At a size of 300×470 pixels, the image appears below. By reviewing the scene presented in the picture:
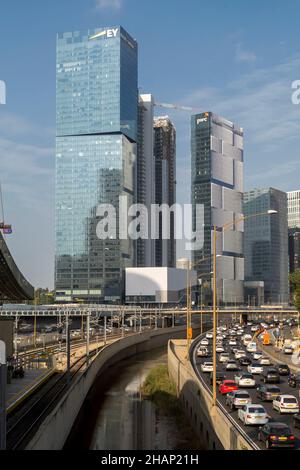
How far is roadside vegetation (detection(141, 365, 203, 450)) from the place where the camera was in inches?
1691

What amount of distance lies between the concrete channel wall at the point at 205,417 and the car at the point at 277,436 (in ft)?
4.88

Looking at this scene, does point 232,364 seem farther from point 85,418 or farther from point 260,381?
point 85,418

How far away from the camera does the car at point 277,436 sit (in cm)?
2967

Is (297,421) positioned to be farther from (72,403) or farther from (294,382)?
(294,382)

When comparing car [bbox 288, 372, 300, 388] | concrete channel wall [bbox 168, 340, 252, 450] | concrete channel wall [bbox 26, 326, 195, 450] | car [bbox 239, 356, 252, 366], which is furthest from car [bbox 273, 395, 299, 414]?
car [bbox 239, 356, 252, 366]

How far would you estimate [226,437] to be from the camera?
3114 cm

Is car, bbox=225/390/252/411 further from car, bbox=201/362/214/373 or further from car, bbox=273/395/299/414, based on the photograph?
car, bbox=201/362/214/373

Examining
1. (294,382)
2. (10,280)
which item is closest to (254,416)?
(294,382)

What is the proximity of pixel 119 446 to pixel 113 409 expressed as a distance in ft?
61.1

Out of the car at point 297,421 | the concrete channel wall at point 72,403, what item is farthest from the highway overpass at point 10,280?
the car at point 297,421

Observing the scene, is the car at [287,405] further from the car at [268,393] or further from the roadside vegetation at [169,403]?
the roadside vegetation at [169,403]

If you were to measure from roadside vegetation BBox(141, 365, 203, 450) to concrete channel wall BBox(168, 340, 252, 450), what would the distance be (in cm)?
56

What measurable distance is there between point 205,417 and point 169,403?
2080cm
